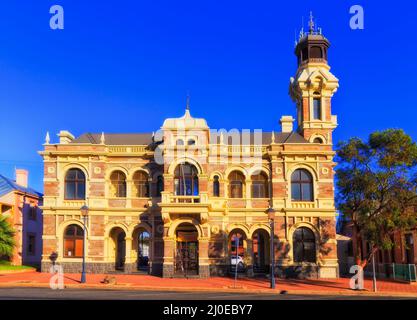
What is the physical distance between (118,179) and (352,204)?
60.8 ft

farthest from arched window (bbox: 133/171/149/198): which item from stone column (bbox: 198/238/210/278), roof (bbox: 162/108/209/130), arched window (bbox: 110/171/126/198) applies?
stone column (bbox: 198/238/210/278)

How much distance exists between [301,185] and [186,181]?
9264 mm

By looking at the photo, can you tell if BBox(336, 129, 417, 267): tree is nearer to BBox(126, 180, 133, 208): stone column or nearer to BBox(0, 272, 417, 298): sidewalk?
BBox(0, 272, 417, 298): sidewalk

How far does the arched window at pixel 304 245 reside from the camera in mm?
35375

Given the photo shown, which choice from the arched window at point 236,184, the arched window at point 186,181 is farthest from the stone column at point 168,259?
the arched window at point 236,184

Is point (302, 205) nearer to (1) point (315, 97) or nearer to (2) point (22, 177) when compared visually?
(1) point (315, 97)

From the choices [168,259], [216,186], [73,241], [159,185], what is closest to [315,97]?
[216,186]

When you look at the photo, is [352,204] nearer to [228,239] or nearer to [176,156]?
[228,239]

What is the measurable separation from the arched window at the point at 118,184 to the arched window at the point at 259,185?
1067cm

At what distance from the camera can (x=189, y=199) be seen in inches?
1339

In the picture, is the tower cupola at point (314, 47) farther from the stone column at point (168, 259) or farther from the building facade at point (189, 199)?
the stone column at point (168, 259)

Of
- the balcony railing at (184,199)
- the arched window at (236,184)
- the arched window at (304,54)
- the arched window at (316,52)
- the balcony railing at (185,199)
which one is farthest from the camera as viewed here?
the arched window at (304,54)

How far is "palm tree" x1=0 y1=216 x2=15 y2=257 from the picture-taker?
3519 cm

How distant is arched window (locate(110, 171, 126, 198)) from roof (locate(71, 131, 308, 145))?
10.2ft
